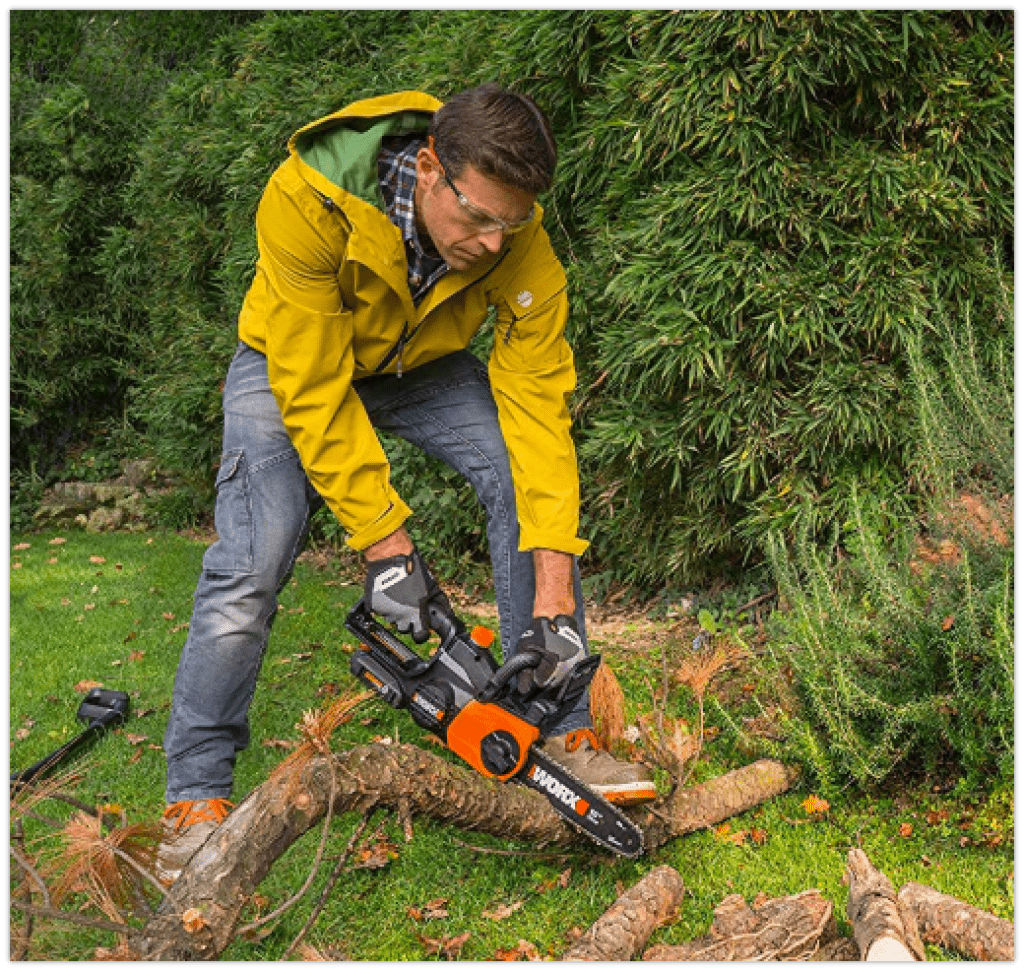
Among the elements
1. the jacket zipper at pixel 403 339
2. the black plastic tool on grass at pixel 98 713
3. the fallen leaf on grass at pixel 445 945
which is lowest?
the black plastic tool on grass at pixel 98 713

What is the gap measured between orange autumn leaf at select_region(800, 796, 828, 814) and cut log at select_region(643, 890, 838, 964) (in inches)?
20.9

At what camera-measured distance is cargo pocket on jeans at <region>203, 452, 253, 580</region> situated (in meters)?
2.77

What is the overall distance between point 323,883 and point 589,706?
0.85 m

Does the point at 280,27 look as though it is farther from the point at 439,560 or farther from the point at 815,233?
the point at 815,233

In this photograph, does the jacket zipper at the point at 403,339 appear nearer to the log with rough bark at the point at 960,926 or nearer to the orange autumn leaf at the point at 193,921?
the orange autumn leaf at the point at 193,921

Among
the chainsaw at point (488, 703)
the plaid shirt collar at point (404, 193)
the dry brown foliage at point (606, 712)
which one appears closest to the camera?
the chainsaw at point (488, 703)

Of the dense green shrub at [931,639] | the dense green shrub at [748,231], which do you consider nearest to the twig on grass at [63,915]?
the dense green shrub at [931,639]

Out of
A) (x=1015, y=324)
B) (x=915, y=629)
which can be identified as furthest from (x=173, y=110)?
(x=915, y=629)

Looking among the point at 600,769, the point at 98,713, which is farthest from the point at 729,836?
the point at 98,713

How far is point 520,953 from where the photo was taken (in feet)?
7.95

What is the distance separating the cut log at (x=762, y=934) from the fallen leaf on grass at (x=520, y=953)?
289 mm

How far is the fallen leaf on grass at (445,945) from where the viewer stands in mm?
2453

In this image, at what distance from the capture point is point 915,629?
9.46 feet

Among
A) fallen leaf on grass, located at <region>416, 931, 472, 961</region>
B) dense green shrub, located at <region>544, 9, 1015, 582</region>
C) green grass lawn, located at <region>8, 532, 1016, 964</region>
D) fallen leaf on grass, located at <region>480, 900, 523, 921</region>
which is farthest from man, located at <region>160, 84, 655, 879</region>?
dense green shrub, located at <region>544, 9, 1015, 582</region>
